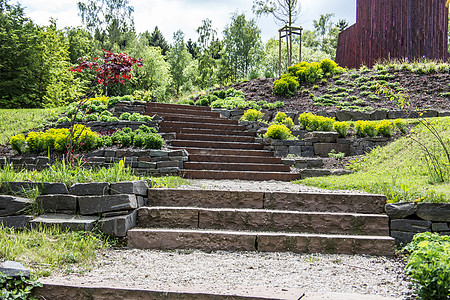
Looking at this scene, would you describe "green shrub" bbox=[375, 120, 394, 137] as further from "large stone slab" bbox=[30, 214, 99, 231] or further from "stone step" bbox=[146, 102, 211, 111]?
"large stone slab" bbox=[30, 214, 99, 231]

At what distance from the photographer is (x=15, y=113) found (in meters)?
11.2

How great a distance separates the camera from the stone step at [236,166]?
6.57 meters

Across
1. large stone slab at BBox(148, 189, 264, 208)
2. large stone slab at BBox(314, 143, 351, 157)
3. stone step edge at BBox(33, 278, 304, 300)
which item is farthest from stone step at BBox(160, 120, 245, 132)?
stone step edge at BBox(33, 278, 304, 300)

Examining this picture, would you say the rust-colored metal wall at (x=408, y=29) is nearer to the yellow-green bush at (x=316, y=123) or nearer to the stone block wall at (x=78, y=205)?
the yellow-green bush at (x=316, y=123)

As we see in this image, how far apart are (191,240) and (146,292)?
1065mm

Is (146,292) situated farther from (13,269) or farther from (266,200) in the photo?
(266,200)

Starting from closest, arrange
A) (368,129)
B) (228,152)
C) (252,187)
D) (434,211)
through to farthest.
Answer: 1. (434,211)
2. (252,187)
3. (228,152)
4. (368,129)

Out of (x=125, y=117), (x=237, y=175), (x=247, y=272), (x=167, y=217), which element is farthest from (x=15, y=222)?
(x=125, y=117)

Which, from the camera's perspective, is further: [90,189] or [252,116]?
[252,116]

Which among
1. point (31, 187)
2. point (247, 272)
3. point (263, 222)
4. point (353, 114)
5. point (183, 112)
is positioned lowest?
point (247, 272)

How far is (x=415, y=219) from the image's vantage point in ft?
11.5

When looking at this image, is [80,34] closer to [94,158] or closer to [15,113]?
[15,113]

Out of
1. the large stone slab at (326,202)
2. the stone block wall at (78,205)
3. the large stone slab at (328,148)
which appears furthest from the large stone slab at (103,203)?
the large stone slab at (328,148)

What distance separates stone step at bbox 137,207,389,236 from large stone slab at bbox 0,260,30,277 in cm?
136
